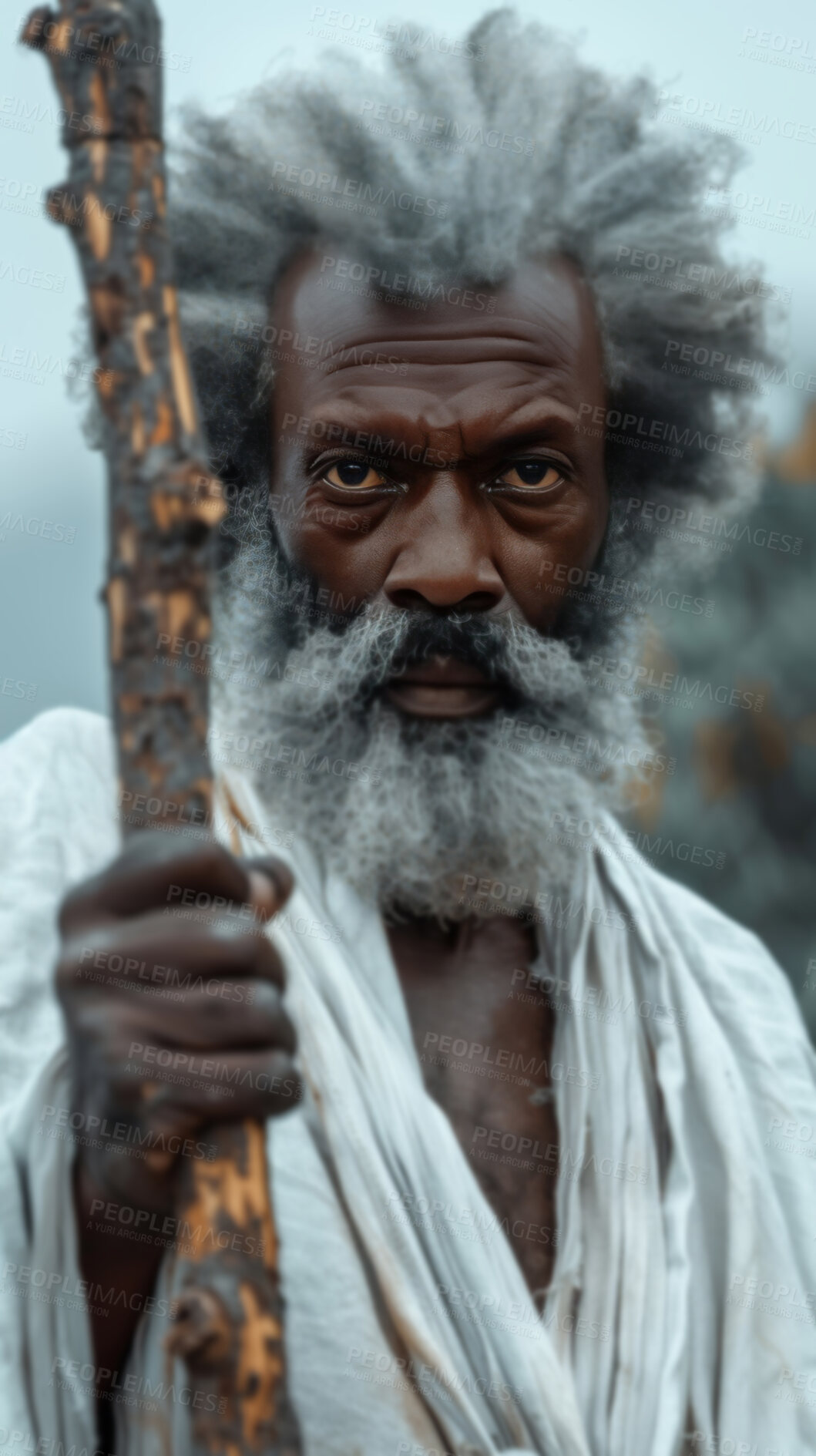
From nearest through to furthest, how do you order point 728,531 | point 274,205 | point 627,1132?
point 627,1132 < point 274,205 < point 728,531

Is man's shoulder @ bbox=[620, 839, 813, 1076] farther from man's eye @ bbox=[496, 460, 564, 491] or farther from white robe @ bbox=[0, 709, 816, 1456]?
man's eye @ bbox=[496, 460, 564, 491]

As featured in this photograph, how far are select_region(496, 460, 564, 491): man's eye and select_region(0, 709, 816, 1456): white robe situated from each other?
586mm

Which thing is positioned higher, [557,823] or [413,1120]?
[557,823]

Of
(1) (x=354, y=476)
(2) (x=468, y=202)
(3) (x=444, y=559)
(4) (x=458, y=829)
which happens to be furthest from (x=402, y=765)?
(2) (x=468, y=202)

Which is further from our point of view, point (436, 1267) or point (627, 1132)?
point (627, 1132)

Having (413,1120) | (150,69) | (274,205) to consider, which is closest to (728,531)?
(274,205)

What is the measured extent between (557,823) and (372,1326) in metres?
0.85

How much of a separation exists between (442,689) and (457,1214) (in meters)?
0.78

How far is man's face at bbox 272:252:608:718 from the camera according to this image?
2320 millimetres

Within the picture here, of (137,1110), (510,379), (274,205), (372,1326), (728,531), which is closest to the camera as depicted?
(137,1110)

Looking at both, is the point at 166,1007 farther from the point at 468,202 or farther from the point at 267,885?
the point at 468,202

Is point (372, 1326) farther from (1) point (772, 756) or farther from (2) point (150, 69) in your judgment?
(1) point (772, 756)

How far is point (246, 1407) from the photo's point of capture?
1278 millimetres

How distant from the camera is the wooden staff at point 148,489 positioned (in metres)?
1.29
